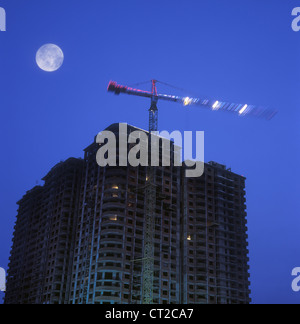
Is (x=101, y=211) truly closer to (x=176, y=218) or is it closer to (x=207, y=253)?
(x=176, y=218)

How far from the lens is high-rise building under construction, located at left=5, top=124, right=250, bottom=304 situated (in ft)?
346

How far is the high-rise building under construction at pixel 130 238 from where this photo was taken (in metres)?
105

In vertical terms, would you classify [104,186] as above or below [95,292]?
above

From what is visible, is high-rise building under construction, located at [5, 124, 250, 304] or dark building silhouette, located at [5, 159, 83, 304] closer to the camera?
high-rise building under construction, located at [5, 124, 250, 304]

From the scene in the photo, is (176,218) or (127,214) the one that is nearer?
(127,214)

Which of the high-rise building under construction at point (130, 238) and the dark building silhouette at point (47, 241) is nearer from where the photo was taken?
the high-rise building under construction at point (130, 238)

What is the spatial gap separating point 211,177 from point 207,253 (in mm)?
22855

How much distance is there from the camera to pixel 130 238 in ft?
355
